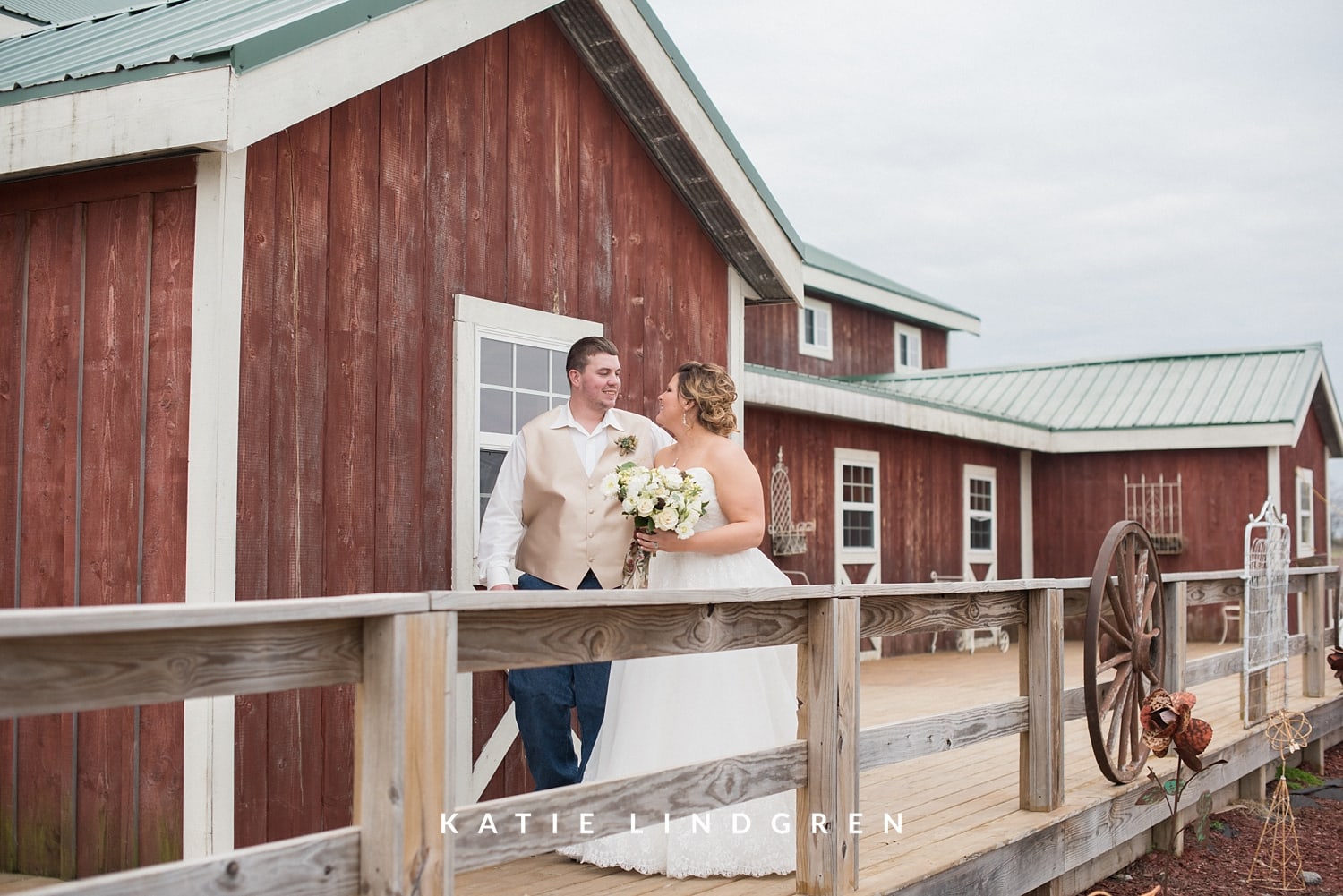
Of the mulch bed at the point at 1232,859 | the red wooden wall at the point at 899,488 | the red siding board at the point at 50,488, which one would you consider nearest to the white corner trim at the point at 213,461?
the red siding board at the point at 50,488

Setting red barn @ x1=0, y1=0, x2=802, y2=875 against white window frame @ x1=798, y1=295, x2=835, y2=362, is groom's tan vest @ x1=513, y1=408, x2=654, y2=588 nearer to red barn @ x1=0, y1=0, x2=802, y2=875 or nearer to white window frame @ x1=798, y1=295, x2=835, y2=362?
red barn @ x1=0, y1=0, x2=802, y2=875

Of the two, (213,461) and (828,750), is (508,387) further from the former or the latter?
(828,750)

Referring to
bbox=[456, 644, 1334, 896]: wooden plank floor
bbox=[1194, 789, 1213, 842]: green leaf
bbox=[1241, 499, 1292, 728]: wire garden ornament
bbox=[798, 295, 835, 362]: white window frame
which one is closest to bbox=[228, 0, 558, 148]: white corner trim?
bbox=[456, 644, 1334, 896]: wooden plank floor

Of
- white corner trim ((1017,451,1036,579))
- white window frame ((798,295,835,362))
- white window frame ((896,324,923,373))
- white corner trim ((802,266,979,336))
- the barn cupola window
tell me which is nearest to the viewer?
the barn cupola window

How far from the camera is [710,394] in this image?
4926 millimetres

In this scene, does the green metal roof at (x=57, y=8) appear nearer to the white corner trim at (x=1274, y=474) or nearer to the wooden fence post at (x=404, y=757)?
the wooden fence post at (x=404, y=757)

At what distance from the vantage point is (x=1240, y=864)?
21.8 ft

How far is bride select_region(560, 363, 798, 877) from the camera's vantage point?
431 centimetres

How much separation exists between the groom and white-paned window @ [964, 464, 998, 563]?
11.0 meters

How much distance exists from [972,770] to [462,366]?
128 inches

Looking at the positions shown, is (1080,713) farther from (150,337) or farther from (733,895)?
(150,337)

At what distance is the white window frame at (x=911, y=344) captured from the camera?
19984mm

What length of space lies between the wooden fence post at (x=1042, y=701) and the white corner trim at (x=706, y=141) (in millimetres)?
2214

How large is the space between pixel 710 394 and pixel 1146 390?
43.2 feet
